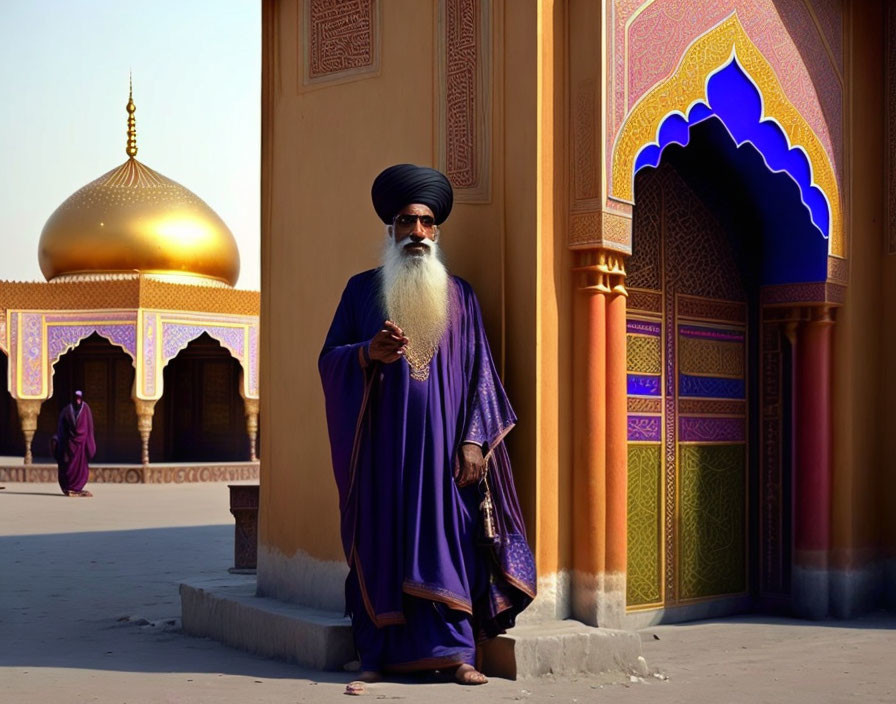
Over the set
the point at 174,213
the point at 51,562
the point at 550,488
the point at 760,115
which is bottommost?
the point at 51,562

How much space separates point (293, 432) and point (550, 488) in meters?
1.39

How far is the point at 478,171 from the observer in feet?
18.0

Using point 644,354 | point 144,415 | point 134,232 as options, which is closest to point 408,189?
point 644,354

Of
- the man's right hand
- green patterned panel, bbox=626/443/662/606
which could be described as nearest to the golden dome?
green patterned panel, bbox=626/443/662/606

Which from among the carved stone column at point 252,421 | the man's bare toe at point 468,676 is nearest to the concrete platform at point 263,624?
the man's bare toe at point 468,676

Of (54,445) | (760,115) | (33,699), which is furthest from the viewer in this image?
(54,445)

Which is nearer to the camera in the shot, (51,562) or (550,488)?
(550,488)

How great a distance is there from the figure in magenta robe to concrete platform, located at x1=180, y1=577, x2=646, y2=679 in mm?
12447

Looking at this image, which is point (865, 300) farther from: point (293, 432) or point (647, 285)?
point (293, 432)

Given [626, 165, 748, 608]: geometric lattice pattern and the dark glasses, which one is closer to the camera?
the dark glasses

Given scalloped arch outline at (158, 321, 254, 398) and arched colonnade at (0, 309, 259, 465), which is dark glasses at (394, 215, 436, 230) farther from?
scalloped arch outline at (158, 321, 254, 398)

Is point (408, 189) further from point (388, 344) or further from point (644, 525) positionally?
point (644, 525)

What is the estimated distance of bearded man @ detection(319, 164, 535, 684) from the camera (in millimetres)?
4945

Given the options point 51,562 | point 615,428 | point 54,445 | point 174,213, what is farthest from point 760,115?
point 174,213
